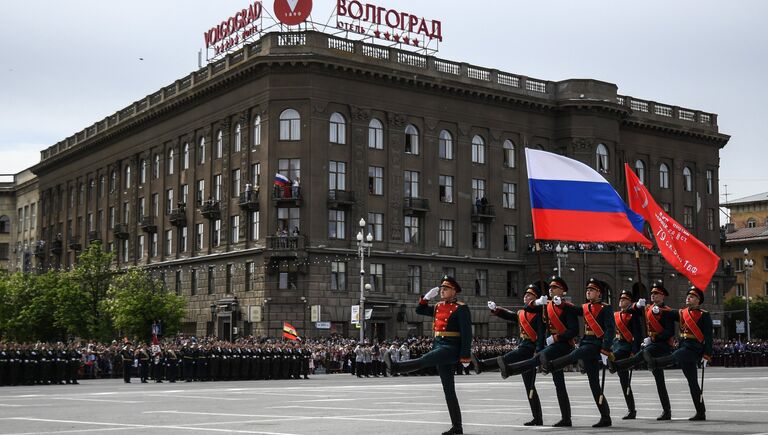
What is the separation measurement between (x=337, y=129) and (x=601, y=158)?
21876 millimetres

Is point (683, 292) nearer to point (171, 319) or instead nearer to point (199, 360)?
point (171, 319)

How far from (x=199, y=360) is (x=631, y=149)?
1865 inches

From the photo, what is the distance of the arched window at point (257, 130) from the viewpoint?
6725 centimetres

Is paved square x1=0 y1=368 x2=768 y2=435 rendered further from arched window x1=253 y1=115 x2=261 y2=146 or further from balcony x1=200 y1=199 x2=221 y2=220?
balcony x1=200 y1=199 x2=221 y2=220

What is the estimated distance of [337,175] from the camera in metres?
66.6

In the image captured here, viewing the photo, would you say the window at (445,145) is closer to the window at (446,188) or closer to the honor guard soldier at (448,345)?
the window at (446,188)

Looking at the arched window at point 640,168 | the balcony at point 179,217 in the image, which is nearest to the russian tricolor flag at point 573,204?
the balcony at point 179,217

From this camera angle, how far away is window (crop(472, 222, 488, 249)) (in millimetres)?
73438

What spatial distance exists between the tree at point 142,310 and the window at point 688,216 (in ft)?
136

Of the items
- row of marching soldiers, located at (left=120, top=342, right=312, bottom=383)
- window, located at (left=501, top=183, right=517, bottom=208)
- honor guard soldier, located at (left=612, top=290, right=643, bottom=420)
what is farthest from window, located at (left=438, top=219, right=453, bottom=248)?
honor guard soldier, located at (left=612, top=290, right=643, bottom=420)

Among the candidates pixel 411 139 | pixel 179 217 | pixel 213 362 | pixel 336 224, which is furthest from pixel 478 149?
pixel 213 362

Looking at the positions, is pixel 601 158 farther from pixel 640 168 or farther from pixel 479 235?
pixel 479 235

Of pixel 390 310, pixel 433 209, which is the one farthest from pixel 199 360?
pixel 433 209

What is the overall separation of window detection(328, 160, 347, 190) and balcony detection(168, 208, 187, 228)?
13.9 meters
